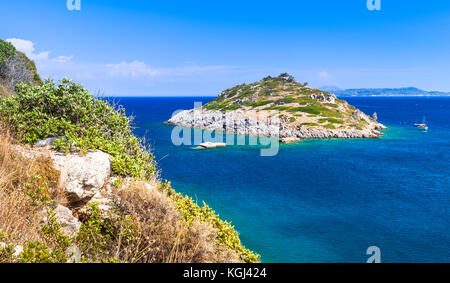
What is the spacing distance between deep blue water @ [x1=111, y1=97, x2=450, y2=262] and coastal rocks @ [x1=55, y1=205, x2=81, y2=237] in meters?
4.52

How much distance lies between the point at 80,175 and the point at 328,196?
28.0 meters

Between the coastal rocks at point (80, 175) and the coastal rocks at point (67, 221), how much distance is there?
2.04 ft

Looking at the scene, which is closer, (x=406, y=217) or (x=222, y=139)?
(x=406, y=217)

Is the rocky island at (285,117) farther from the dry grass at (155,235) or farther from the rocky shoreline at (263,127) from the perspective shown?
the dry grass at (155,235)

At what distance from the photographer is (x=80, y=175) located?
7688mm

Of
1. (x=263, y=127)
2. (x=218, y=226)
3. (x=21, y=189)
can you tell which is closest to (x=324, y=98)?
(x=263, y=127)

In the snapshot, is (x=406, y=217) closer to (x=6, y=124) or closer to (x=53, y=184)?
(x=53, y=184)

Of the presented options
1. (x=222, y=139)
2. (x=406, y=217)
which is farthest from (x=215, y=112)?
(x=406, y=217)

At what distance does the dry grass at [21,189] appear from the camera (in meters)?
5.83

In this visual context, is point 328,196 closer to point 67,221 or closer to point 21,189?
point 67,221

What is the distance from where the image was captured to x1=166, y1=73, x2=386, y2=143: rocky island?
238 ft

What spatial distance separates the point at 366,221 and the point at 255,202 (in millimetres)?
10428

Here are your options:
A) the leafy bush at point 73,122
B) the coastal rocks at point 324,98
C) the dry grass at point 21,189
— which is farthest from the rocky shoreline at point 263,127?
the dry grass at point 21,189

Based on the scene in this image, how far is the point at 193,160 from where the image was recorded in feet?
154
